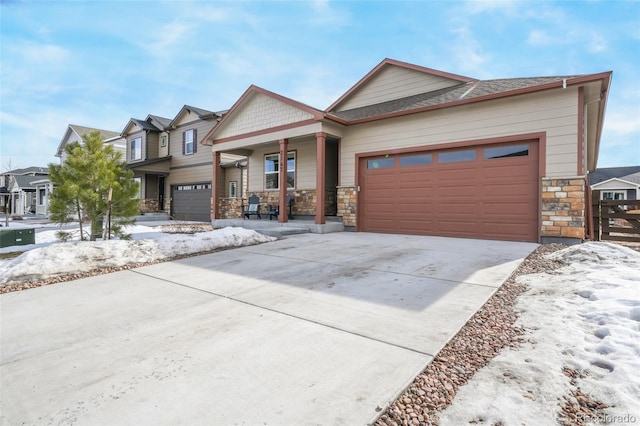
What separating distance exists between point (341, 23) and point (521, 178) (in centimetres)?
643

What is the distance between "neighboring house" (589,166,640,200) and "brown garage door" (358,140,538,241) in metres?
23.4

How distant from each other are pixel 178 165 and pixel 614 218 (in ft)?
62.0

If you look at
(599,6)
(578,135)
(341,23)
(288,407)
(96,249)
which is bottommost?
(288,407)

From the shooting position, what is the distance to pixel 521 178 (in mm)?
7258

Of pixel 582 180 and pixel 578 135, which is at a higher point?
pixel 578 135

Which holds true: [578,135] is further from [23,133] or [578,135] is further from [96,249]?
[23,133]

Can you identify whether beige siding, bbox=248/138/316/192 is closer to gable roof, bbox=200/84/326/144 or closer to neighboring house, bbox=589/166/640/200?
gable roof, bbox=200/84/326/144

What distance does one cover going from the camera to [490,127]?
299 inches

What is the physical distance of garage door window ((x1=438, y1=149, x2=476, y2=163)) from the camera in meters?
7.94

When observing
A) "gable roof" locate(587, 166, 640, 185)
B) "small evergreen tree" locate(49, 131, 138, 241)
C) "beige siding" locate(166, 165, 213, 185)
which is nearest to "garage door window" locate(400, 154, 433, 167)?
"small evergreen tree" locate(49, 131, 138, 241)

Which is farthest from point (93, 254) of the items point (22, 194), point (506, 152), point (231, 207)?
point (22, 194)

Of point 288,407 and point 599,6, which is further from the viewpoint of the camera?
point 599,6

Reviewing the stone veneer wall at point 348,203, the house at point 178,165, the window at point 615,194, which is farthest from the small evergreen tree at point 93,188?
the window at point 615,194

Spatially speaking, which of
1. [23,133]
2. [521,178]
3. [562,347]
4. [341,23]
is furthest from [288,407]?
[23,133]
